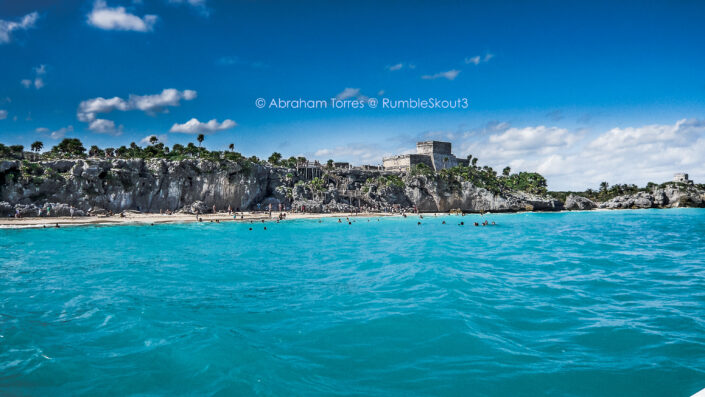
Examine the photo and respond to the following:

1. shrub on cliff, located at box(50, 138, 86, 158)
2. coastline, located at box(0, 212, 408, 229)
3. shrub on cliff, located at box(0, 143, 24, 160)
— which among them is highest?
shrub on cliff, located at box(50, 138, 86, 158)

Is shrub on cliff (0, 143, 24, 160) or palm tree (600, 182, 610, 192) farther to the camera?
palm tree (600, 182, 610, 192)

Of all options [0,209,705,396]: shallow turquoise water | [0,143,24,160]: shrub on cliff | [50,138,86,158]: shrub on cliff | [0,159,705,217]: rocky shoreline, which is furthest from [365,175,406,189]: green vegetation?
[0,209,705,396]: shallow turquoise water

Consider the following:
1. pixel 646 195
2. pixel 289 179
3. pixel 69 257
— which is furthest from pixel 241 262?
pixel 646 195

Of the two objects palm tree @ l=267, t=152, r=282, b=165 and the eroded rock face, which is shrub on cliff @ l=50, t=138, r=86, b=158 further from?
palm tree @ l=267, t=152, r=282, b=165

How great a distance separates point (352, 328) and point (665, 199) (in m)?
128

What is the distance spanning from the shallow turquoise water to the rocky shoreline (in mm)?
41597

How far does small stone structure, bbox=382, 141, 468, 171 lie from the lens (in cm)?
9344

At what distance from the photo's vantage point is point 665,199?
4119 inches

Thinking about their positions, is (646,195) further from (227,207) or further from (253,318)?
(253,318)

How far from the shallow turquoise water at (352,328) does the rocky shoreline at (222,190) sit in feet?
136

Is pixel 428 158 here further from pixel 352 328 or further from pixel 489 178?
pixel 352 328

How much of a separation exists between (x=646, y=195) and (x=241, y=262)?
4741 inches

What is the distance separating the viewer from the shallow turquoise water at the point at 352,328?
22.1 ft

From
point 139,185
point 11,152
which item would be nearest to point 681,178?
point 139,185
